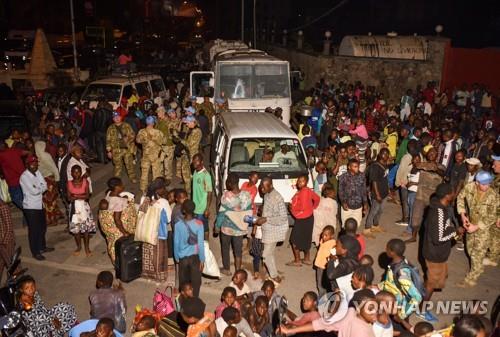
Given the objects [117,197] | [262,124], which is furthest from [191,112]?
[117,197]

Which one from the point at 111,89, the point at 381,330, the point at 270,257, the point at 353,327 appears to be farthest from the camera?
the point at 111,89

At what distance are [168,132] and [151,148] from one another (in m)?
0.83

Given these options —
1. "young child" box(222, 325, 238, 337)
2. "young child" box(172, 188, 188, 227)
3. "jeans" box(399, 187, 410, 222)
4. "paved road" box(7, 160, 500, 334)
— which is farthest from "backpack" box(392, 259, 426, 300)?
"jeans" box(399, 187, 410, 222)

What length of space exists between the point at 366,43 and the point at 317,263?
18012 mm

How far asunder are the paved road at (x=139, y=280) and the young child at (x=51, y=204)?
0.75 feet

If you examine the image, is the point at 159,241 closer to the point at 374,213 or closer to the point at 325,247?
the point at 325,247

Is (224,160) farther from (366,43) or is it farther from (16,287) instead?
(366,43)

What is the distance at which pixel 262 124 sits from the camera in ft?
29.3

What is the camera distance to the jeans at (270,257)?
680cm

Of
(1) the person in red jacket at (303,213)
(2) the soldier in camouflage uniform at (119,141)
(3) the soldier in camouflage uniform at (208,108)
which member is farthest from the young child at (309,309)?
(3) the soldier in camouflage uniform at (208,108)

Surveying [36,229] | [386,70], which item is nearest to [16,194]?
[36,229]

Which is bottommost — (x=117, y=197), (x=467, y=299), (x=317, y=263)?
(x=467, y=299)

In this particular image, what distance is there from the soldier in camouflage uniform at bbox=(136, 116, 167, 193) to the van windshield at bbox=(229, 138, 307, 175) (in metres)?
2.55

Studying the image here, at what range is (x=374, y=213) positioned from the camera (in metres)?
8.62
